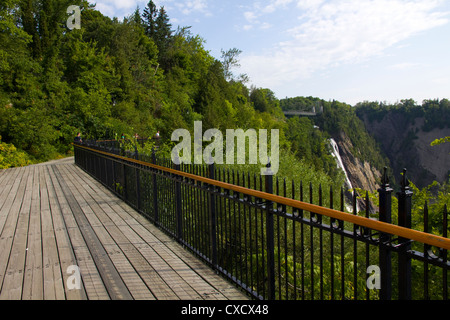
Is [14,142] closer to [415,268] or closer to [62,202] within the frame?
[62,202]

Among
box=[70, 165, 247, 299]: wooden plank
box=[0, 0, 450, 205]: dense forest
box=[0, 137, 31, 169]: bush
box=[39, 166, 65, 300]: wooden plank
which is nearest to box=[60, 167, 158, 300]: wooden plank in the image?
box=[70, 165, 247, 299]: wooden plank

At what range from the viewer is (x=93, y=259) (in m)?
4.33

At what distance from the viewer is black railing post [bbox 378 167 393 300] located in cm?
207

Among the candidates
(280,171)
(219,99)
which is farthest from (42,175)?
(219,99)

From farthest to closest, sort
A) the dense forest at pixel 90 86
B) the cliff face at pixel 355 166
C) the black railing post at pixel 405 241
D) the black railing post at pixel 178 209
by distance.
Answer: the cliff face at pixel 355 166, the dense forest at pixel 90 86, the black railing post at pixel 178 209, the black railing post at pixel 405 241

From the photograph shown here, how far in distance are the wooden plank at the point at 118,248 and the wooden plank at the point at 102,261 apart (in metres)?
0.06

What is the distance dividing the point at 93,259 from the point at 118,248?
1.45 ft

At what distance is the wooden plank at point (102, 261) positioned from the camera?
3.43 m

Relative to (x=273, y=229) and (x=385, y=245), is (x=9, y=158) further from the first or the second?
(x=385, y=245)

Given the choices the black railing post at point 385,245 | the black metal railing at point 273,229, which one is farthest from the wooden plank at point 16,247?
the black railing post at point 385,245

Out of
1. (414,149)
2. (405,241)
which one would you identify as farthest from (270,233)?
(414,149)

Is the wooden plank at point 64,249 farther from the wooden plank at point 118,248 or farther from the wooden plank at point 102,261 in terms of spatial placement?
the wooden plank at point 118,248

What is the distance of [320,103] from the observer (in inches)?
5945
